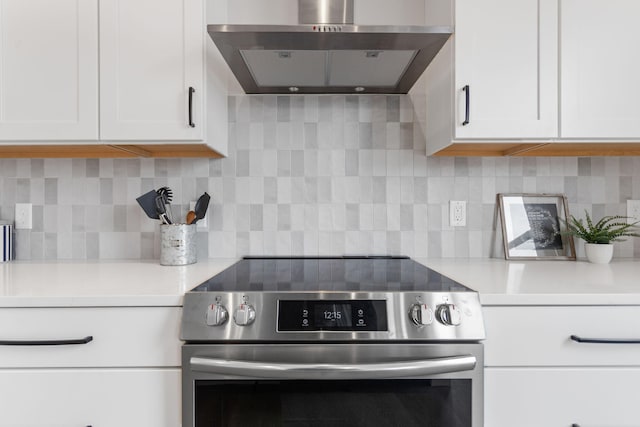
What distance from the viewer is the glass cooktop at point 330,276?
1.07m

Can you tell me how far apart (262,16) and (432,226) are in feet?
4.09

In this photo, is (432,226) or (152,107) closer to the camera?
(152,107)

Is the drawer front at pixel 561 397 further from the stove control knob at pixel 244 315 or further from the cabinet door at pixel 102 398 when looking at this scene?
the cabinet door at pixel 102 398

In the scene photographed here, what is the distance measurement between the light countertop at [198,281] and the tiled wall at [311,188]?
0.14 meters

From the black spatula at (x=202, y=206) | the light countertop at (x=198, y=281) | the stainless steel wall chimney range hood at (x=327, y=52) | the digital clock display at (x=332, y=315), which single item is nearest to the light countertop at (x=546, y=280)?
the light countertop at (x=198, y=281)

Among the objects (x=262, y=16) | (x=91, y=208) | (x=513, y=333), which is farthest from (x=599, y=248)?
(x=91, y=208)

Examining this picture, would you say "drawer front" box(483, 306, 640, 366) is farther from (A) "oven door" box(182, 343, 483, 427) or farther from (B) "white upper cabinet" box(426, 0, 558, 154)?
(B) "white upper cabinet" box(426, 0, 558, 154)

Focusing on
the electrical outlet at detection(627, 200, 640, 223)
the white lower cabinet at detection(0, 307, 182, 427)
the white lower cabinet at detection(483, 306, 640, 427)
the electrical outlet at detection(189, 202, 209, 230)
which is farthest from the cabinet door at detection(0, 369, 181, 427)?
the electrical outlet at detection(627, 200, 640, 223)

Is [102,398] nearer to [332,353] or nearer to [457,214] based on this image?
[332,353]

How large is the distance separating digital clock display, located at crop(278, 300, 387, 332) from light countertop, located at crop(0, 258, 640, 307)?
0.29 meters

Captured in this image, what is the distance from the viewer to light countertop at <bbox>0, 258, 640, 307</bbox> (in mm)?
1015

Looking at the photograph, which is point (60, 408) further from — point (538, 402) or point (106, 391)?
point (538, 402)

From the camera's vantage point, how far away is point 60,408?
39.5 inches

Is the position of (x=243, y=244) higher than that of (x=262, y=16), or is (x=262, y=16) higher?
(x=262, y=16)
